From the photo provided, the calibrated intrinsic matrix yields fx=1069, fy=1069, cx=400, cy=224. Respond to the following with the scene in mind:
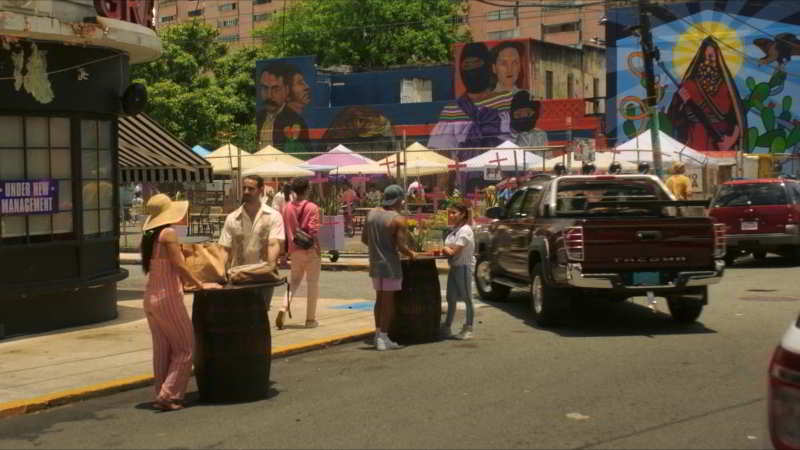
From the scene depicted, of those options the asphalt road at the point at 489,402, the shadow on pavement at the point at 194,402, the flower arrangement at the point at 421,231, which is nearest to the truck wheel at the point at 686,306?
the asphalt road at the point at 489,402

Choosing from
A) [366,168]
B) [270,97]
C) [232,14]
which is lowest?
[366,168]

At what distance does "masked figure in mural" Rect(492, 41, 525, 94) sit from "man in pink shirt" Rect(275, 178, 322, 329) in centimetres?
3552

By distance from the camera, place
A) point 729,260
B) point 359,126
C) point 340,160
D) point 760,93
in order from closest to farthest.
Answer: point 729,260
point 340,160
point 760,93
point 359,126

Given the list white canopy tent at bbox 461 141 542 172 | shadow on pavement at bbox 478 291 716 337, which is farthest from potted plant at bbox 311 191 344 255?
shadow on pavement at bbox 478 291 716 337

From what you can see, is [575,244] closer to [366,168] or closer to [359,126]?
[366,168]

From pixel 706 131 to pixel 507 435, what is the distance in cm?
3636

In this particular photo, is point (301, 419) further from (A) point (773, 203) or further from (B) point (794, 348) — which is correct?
(A) point (773, 203)

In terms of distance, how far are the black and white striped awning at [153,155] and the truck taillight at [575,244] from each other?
8.13m

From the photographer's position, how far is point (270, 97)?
5284 cm

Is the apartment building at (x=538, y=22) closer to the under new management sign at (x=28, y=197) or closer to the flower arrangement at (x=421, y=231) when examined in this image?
the flower arrangement at (x=421, y=231)

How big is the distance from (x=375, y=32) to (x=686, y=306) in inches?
2542

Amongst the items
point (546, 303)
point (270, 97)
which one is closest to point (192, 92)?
point (270, 97)

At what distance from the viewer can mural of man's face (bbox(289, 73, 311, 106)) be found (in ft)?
169

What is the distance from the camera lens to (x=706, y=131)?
4134 cm
